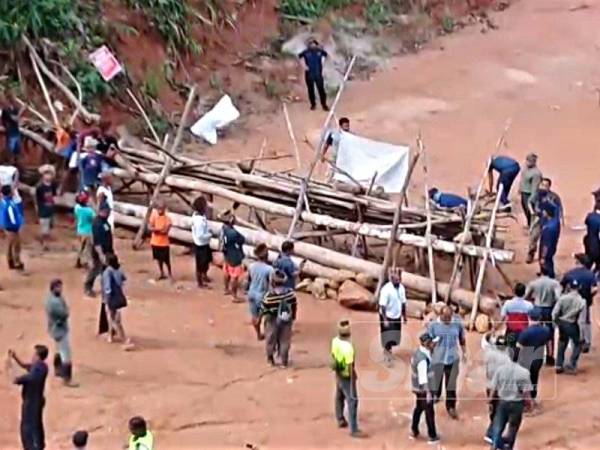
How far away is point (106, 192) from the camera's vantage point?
65.7ft

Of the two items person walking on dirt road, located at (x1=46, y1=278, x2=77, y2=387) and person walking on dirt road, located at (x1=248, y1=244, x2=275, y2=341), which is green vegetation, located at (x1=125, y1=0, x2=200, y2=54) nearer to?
person walking on dirt road, located at (x1=248, y1=244, x2=275, y2=341)

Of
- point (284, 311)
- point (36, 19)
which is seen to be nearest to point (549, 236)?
point (284, 311)

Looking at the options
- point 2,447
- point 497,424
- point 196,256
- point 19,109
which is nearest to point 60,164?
point 19,109

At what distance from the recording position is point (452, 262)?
20516 millimetres

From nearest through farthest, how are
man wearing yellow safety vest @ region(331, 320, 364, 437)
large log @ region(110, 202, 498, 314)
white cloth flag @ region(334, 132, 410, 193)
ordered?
man wearing yellow safety vest @ region(331, 320, 364, 437)
large log @ region(110, 202, 498, 314)
white cloth flag @ region(334, 132, 410, 193)

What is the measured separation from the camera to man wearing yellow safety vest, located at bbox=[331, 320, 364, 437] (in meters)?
15.8

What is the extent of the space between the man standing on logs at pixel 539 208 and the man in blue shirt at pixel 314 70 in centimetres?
678

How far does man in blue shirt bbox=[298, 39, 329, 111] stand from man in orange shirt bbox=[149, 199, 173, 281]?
7979mm

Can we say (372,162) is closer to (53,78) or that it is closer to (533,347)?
(53,78)

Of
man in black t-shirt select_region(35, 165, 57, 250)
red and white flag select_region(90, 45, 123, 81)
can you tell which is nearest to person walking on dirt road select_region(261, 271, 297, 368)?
man in black t-shirt select_region(35, 165, 57, 250)

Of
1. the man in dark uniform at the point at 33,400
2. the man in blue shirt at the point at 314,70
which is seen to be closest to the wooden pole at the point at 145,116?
the man in blue shirt at the point at 314,70

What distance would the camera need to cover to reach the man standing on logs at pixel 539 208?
20484 mm

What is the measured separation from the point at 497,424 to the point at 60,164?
360 inches

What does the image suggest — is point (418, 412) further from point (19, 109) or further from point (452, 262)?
point (19, 109)
